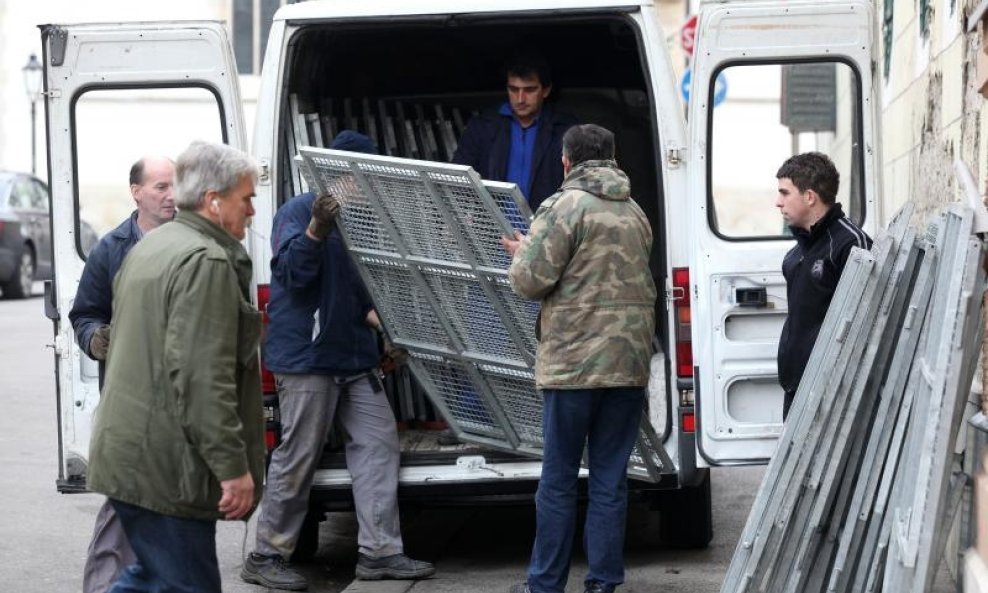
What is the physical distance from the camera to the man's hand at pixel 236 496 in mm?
4363

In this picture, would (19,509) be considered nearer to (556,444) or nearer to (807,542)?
(556,444)

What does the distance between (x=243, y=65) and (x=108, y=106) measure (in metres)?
2.78

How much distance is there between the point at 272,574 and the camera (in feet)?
22.7

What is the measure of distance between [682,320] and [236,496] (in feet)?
8.79

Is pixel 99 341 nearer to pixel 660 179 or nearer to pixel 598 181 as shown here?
pixel 598 181

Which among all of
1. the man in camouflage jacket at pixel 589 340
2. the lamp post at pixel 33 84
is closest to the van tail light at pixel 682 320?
the man in camouflage jacket at pixel 589 340

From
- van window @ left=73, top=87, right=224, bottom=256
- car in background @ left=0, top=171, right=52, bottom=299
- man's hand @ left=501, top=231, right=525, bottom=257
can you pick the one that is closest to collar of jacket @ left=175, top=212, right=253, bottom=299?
man's hand @ left=501, top=231, right=525, bottom=257

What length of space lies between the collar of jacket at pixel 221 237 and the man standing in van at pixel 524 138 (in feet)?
10.6

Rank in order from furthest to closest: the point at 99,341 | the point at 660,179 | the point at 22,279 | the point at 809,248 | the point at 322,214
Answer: the point at 22,279 < the point at 660,179 < the point at 322,214 < the point at 809,248 < the point at 99,341

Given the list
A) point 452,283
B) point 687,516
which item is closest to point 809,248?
point 452,283

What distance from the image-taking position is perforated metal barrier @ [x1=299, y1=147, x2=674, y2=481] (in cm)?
639

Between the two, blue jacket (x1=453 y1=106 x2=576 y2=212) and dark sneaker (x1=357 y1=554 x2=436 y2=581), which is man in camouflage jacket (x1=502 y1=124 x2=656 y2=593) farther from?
blue jacket (x1=453 y1=106 x2=576 y2=212)

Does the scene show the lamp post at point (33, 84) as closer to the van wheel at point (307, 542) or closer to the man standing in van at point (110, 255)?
the van wheel at point (307, 542)

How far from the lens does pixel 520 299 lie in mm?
6586
